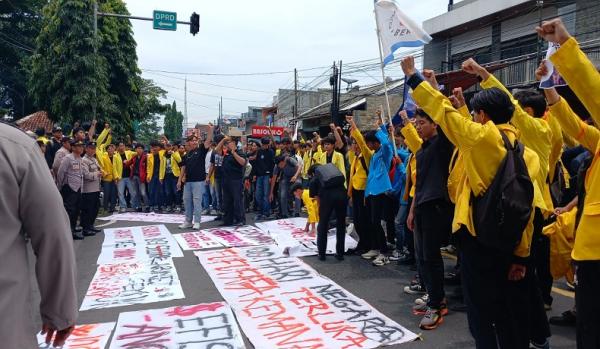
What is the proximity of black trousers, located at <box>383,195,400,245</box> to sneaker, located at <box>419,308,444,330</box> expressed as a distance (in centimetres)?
249

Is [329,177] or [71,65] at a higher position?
[71,65]

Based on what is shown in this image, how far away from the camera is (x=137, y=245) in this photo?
25.3 ft

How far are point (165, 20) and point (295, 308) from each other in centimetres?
1205

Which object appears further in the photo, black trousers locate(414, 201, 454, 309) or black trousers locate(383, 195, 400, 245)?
black trousers locate(383, 195, 400, 245)

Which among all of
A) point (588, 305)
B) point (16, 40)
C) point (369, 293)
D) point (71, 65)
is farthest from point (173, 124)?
point (588, 305)

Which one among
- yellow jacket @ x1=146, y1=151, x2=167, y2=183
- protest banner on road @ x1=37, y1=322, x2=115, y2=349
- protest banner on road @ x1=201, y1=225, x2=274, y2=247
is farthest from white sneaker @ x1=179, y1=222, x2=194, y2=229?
protest banner on road @ x1=37, y1=322, x2=115, y2=349

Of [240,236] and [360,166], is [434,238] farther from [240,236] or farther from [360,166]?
[240,236]

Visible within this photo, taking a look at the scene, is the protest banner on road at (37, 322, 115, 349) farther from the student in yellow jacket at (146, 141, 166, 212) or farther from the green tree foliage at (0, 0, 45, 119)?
the green tree foliage at (0, 0, 45, 119)

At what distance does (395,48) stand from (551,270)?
3.37 m

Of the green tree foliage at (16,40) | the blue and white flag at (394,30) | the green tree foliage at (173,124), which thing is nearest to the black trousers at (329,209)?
the blue and white flag at (394,30)

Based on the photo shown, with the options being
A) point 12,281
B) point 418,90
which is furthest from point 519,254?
point 12,281

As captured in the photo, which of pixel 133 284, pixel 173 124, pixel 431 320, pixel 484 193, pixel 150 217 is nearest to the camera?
pixel 484 193

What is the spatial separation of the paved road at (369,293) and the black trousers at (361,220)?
0.27m

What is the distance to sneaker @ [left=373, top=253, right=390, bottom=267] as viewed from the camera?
6223 mm
